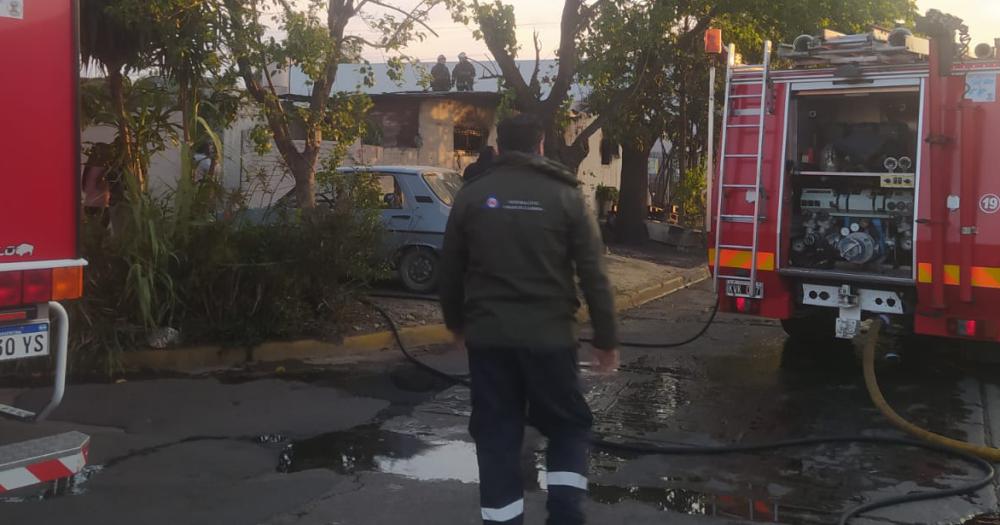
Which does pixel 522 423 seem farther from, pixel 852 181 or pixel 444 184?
pixel 444 184

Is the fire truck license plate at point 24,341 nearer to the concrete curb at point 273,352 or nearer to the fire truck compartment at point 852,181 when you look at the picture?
the concrete curb at point 273,352

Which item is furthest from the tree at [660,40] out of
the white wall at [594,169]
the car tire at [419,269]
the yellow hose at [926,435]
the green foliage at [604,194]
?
the yellow hose at [926,435]

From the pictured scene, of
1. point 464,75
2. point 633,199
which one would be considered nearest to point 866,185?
point 633,199

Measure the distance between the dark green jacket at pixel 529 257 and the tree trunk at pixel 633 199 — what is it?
16.9m

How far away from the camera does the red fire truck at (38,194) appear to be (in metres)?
3.88

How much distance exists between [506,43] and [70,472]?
11.1 metres

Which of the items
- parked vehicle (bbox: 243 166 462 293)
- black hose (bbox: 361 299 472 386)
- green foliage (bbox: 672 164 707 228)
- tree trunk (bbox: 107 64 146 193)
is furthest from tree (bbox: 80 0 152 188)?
green foliage (bbox: 672 164 707 228)

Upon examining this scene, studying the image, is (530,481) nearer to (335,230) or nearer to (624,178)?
(335,230)

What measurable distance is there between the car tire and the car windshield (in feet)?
2.23

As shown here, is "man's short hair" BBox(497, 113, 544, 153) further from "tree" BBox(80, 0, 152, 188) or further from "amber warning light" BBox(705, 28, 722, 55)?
"tree" BBox(80, 0, 152, 188)

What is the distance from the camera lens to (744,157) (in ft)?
27.6

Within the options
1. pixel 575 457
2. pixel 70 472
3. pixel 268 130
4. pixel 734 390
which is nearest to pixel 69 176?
pixel 70 472

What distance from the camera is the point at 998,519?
195 inches

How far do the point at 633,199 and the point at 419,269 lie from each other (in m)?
9.98
